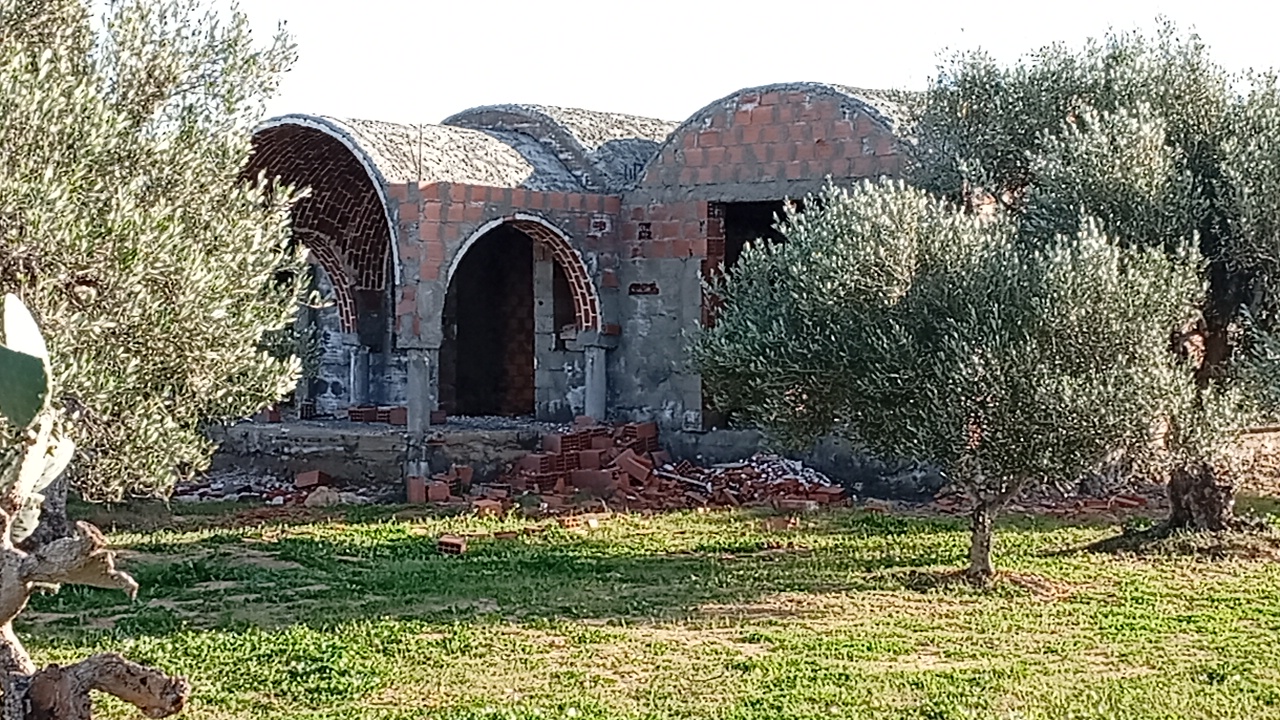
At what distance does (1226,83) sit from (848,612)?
5.10 metres

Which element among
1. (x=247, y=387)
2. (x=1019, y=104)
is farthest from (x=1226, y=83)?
(x=247, y=387)

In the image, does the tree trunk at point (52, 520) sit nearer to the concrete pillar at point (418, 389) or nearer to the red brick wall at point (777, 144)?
the concrete pillar at point (418, 389)

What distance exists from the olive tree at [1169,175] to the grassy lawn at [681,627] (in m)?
1.31

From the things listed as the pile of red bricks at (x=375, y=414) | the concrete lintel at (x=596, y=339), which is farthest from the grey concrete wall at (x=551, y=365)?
the pile of red bricks at (x=375, y=414)

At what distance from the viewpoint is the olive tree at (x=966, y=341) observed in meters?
10.4

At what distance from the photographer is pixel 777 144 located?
712 inches

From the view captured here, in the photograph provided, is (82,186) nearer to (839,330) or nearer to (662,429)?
(839,330)

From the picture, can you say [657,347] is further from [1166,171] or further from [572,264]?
[1166,171]

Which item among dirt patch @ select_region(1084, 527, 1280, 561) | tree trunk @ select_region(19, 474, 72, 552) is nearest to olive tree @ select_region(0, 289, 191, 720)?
tree trunk @ select_region(19, 474, 72, 552)

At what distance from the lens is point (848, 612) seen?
35.4 feet

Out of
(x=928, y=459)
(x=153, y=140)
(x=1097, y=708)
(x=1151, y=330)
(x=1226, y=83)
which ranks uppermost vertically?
(x=1226, y=83)

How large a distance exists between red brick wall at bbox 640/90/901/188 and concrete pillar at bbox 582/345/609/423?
7.10 feet

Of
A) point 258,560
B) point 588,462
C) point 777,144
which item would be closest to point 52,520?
point 258,560

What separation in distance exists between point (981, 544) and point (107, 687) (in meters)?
6.81
